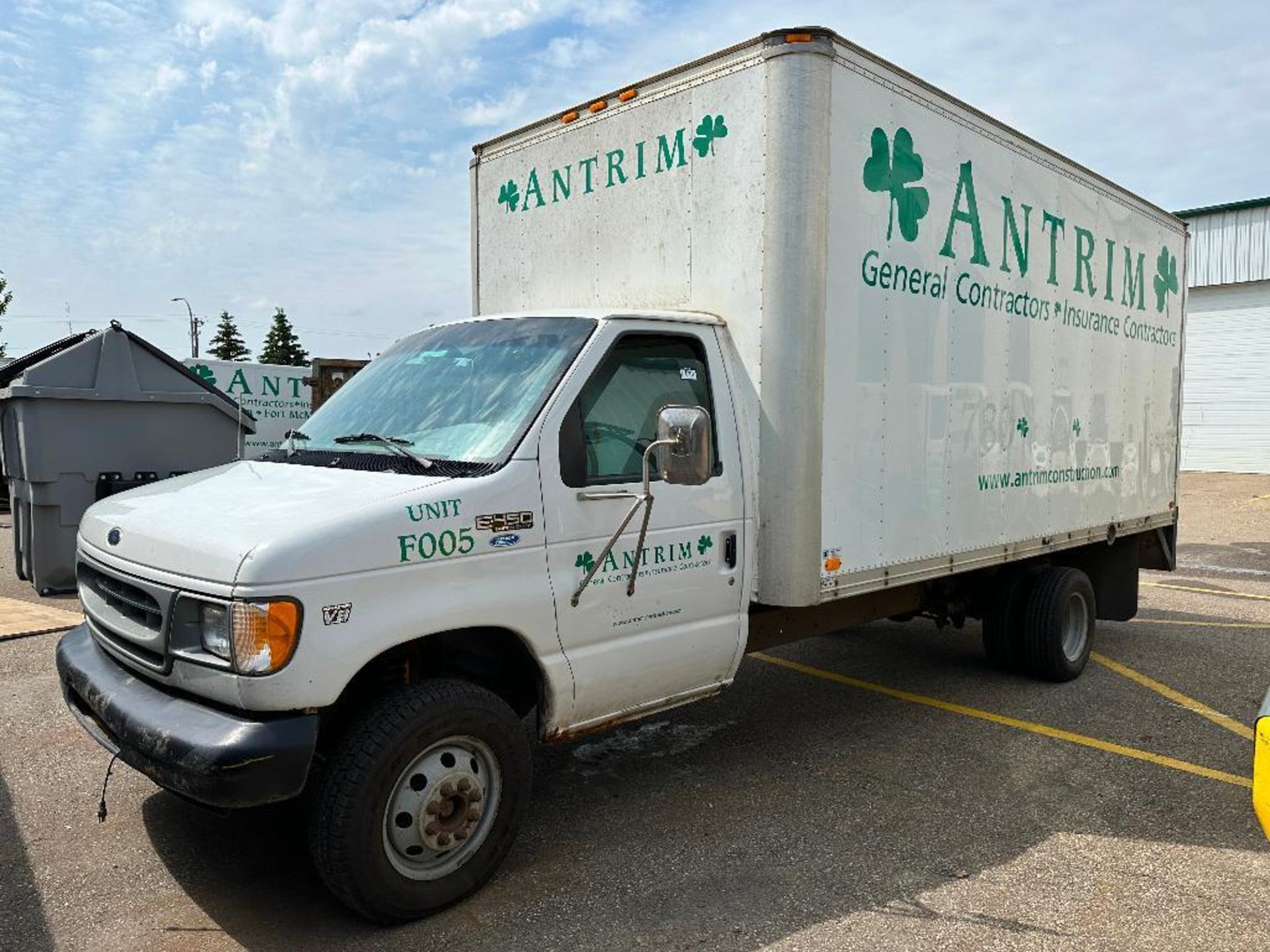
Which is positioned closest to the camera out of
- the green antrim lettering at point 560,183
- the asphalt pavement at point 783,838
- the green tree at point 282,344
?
the asphalt pavement at point 783,838

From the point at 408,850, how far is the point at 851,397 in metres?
2.70

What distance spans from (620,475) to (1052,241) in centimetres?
369

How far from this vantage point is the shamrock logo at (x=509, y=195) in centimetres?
557

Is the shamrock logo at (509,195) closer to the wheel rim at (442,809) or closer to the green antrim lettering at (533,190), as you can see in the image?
the green antrim lettering at (533,190)

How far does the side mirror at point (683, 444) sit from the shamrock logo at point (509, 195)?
253 centimetres

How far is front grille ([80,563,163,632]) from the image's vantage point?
10.9 ft

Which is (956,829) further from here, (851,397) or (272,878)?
(272,878)

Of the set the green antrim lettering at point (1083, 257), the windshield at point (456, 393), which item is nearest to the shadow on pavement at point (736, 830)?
the windshield at point (456, 393)

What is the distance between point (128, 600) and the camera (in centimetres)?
348

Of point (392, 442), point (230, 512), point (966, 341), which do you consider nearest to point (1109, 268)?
point (966, 341)

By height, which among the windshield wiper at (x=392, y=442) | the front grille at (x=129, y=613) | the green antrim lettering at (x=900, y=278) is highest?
the green antrim lettering at (x=900, y=278)

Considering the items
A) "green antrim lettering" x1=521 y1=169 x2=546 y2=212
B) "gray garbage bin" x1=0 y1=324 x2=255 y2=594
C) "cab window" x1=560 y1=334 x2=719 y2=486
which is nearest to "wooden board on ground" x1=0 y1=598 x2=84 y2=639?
"gray garbage bin" x1=0 y1=324 x2=255 y2=594

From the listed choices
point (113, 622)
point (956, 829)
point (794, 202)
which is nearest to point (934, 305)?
point (794, 202)

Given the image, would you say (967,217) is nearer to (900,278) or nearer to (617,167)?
(900,278)
